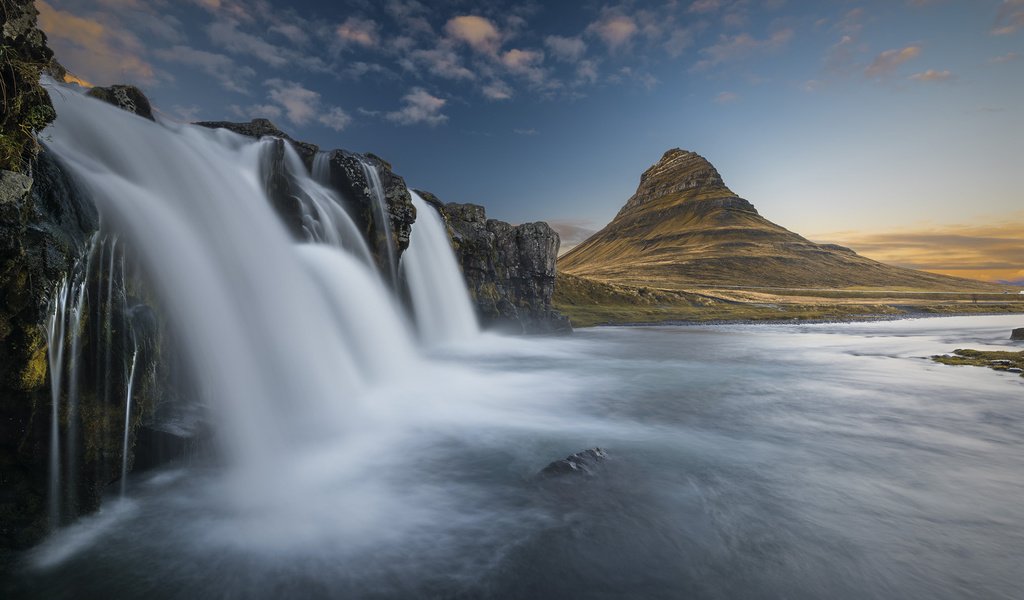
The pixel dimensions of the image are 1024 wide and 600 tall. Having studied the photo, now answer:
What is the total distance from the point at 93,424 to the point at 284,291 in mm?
7037

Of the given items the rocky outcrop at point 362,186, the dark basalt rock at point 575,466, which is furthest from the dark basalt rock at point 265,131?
the dark basalt rock at point 575,466

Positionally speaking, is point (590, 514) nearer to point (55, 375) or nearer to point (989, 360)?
point (55, 375)

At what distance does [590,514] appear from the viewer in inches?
295

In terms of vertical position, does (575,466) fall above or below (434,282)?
below

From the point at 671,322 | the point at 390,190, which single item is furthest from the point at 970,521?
the point at 671,322

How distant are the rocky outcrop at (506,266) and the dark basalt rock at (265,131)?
1323 centimetres

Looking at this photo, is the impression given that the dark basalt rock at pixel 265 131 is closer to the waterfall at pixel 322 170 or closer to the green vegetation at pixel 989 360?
the waterfall at pixel 322 170

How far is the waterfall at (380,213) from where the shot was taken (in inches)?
1013

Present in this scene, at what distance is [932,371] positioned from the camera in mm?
22672

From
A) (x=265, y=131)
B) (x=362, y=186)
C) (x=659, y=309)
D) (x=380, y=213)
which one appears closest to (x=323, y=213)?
(x=362, y=186)

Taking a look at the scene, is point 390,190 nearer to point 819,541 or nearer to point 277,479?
point 277,479

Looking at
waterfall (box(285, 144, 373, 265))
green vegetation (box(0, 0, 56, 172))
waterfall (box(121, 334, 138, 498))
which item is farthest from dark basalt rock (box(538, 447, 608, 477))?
waterfall (box(285, 144, 373, 265))

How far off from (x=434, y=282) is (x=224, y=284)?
22910mm

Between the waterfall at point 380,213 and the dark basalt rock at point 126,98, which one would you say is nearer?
the dark basalt rock at point 126,98
